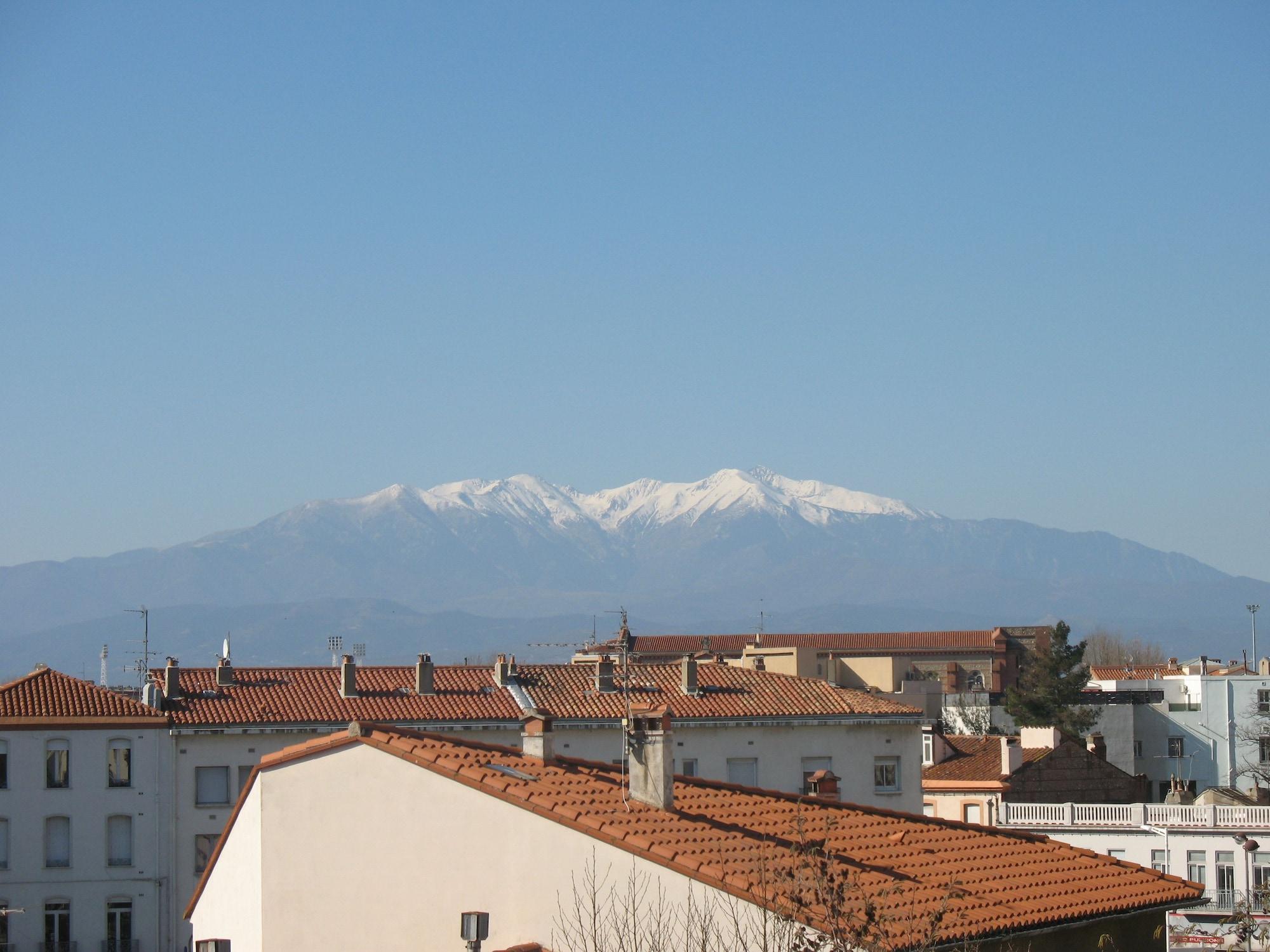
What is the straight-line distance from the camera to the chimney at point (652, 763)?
701 inches

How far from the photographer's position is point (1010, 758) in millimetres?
53969

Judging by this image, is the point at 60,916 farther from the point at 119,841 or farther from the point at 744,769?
the point at 744,769

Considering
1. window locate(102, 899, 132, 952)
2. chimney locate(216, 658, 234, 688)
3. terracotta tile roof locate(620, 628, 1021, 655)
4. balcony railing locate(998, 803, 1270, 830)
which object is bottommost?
window locate(102, 899, 132, 952)

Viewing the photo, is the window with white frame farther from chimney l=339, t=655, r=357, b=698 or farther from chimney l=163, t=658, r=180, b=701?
chimney l=339, t=655, r=357, b=698

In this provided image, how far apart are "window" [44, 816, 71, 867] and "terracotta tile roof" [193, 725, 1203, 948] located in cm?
2811

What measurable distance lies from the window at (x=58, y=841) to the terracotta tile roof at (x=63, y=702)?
278cm

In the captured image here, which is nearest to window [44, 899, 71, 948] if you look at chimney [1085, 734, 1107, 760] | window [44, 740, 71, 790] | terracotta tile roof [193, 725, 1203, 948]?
window [44, 740, 71, 790]

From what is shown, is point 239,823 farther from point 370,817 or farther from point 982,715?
point 982,715

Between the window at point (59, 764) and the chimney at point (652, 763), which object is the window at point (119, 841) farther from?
the chimney at point (652, 763)

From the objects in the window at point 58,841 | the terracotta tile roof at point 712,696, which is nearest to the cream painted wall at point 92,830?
the window at point 58,841

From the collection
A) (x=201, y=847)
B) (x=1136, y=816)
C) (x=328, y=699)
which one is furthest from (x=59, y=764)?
(x=1136, y=816)

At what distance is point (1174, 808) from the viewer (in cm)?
4844

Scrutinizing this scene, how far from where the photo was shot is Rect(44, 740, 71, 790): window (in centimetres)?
4725

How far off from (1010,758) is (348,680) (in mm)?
20093
